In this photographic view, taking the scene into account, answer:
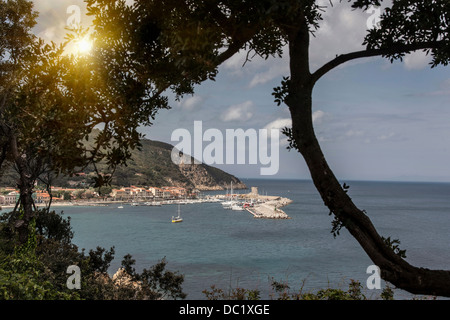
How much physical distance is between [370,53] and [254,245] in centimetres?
6042

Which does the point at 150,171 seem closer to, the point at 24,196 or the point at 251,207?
the point at 251,207

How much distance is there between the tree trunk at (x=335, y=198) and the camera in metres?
3.64

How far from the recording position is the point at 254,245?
62.7 metres

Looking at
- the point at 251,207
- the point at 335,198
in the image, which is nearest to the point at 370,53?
the point at 335,198

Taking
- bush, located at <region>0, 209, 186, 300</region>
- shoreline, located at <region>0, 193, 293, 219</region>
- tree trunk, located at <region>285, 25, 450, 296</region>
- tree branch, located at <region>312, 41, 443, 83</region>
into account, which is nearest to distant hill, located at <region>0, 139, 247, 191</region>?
shoreline, located at <region>0, 193, 293, 219</region>

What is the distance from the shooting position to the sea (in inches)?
1652

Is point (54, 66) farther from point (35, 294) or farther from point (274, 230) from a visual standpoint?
point (274, 230)

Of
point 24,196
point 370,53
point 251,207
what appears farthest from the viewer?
point 251,207

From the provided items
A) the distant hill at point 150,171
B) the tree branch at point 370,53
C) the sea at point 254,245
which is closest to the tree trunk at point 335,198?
the tree branch at point 370,53

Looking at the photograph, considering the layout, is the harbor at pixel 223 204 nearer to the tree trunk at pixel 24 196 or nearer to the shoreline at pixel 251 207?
the shoreline at pixel 251 207

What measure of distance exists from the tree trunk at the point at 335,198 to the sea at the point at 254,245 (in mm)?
22162

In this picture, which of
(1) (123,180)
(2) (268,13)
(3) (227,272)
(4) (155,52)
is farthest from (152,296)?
(1) (123,180)

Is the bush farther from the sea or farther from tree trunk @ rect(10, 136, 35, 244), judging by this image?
the sea

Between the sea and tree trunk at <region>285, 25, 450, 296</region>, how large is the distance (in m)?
22.2
